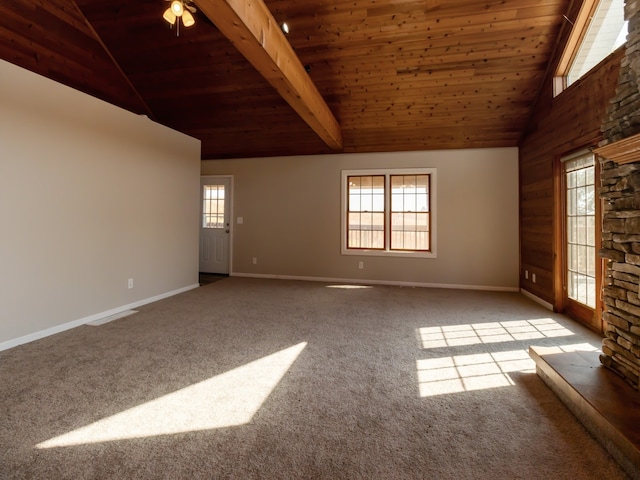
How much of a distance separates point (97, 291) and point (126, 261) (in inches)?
19.4

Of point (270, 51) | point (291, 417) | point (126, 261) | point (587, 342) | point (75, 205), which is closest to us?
point (291, 417)

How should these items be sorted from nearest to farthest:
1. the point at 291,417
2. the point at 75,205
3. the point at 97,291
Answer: the point at 291,417
the point at 75,205
the point at 97,291

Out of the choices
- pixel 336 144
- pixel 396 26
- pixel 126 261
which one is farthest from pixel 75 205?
pixel 396 26

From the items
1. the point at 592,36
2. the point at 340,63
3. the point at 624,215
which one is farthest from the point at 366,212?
the point at 624,215

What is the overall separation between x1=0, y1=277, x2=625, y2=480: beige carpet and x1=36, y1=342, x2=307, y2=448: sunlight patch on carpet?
0.01 metres

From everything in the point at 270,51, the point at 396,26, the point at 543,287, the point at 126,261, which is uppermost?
the point at 396,26

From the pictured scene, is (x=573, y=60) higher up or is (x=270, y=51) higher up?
(x=573, y=60)

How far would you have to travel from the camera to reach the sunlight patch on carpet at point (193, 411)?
1604mm

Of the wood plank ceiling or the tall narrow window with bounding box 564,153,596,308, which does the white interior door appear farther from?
the tall narrow window with bounding box 564,153,596,308

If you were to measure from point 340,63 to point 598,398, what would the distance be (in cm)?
415

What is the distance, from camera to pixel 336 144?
5.14 metres

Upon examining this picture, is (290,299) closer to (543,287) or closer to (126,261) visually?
(126,261)

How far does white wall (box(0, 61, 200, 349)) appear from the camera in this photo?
2.71 m

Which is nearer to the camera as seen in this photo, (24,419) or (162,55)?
(24,419)
